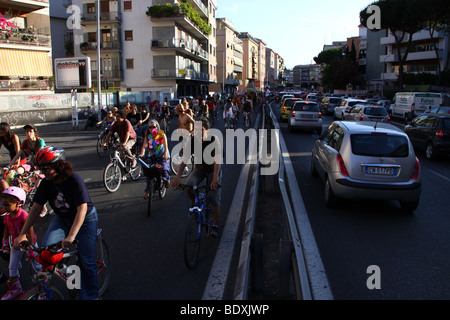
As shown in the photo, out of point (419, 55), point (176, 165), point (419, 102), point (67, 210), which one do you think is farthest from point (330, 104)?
point (67, 210)

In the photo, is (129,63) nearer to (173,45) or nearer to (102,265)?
(173,45)

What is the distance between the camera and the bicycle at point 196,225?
4498 millimetres

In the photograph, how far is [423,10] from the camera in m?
42.2

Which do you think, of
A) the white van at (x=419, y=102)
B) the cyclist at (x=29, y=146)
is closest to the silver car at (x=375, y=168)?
the cyclist at (x=29, y=146)

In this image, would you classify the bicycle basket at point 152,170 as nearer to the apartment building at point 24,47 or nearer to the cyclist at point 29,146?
the cyclist at point 29,146

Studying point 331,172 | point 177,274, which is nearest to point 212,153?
point 177,274

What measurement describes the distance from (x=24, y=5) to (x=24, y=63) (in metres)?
4.36

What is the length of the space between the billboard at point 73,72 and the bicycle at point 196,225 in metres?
21.8

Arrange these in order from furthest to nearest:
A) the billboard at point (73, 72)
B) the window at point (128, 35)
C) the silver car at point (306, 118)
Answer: the window at point (128, 35) → the billboard at point (73, 72) → the silver car at point (306, 118)

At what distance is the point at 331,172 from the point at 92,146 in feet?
37.7

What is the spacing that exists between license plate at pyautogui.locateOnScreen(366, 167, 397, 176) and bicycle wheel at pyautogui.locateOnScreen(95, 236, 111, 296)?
446 cm

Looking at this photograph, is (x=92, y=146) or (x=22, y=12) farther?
(x=22, y=12)

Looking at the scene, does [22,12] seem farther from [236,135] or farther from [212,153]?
[212,153]
